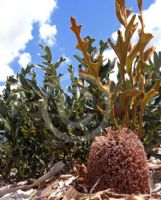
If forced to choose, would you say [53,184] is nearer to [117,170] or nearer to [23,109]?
[117,170]

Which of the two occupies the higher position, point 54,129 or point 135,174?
point 54,129

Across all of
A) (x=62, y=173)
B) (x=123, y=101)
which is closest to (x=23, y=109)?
(x=62, y=173)

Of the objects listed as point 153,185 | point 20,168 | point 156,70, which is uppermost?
point 156,70

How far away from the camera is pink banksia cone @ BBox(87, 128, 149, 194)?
6.51 feet

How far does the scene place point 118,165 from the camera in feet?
6.53

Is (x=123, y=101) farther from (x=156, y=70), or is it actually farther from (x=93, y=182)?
(x=156, y=70)

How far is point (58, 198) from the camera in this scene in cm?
211

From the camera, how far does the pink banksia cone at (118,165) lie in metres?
1.98

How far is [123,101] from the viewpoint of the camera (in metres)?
2.23

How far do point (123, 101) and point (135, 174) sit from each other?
0.38 metres

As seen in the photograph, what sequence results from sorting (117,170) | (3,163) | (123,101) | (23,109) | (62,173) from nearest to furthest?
(117,170) → (123,101) → (62,173) → (23,109) → (3,163)

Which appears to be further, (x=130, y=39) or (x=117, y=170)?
(x=130, y=39)

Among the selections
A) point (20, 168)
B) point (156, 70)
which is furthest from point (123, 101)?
point (20, 168)

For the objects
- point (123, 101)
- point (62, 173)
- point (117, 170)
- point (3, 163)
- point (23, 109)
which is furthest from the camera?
point (3, 163)
